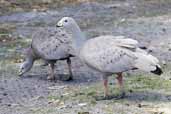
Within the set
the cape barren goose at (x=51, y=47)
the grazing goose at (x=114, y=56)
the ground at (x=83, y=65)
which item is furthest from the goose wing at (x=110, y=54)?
the cape barren goose at (x=51, y=47)

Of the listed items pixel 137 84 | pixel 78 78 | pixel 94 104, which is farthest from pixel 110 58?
pixel 78 78

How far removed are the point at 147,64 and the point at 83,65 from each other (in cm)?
312

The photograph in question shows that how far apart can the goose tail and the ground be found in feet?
1.44

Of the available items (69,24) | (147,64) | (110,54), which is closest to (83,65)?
(69,24)

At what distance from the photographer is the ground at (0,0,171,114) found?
8414mm

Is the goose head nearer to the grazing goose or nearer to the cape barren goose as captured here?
the grazing goose

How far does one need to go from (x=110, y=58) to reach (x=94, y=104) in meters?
0.59

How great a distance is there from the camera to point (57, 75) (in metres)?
10.6

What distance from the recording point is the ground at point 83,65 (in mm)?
8414

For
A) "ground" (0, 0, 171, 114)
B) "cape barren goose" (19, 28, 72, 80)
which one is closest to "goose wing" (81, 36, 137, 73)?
"ground" (0, 0, 171, 114)

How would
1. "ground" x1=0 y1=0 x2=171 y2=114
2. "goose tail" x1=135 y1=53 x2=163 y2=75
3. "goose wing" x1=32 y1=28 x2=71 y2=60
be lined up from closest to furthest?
"goose tail" x1=135 y1=53 x2=163 y2=75 → "ground" x1=0 y1=0 x2=171 y2=114 → "goose wing" x1=32 y1=28 x2=71 y2=60

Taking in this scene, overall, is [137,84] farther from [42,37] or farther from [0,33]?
[0,33]

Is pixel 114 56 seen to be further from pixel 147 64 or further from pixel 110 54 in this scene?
pixel 147 64

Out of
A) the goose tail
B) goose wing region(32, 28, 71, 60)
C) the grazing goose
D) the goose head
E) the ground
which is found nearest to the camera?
the goose tail
